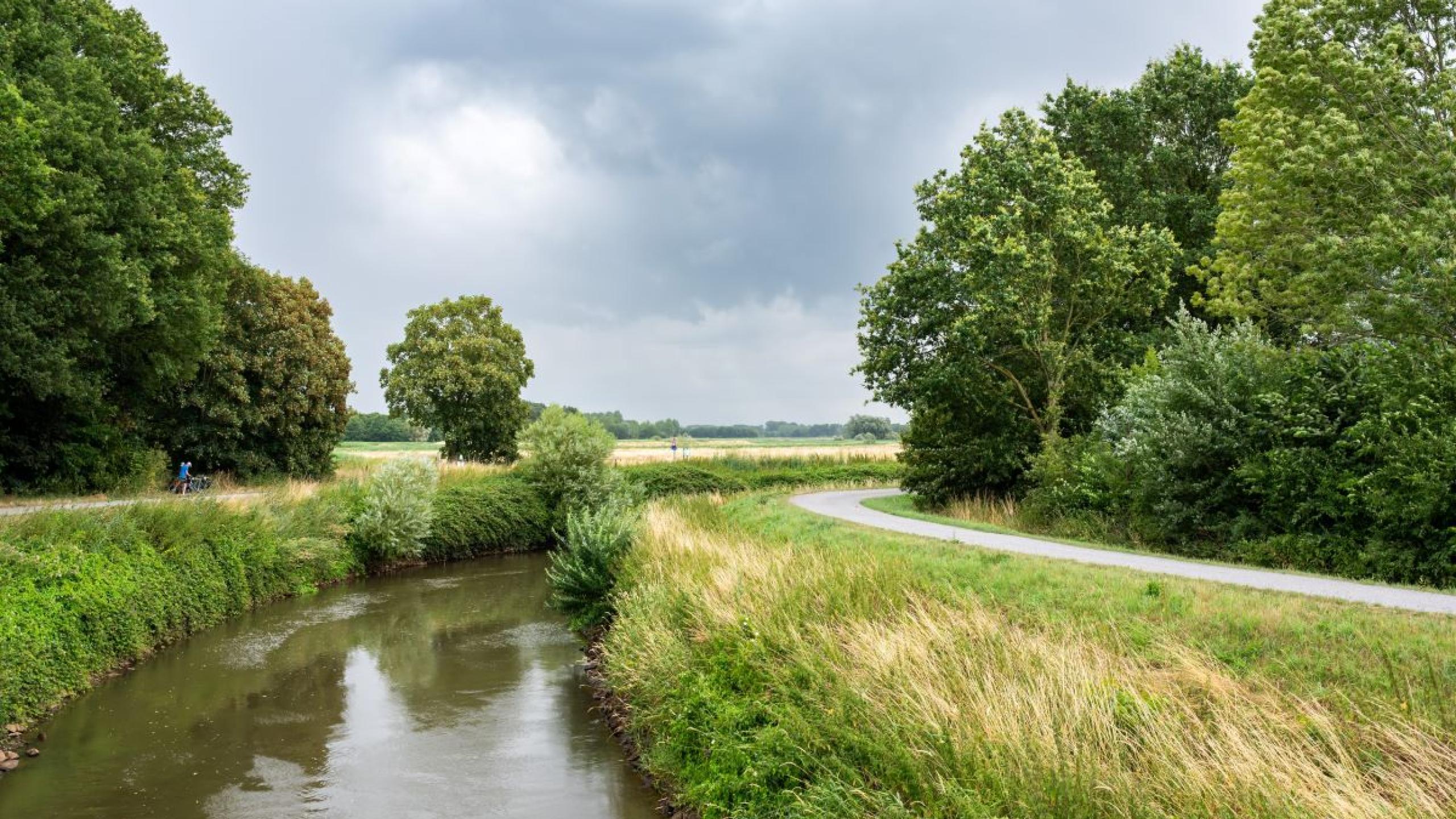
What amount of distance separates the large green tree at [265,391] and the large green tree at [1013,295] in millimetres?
23298

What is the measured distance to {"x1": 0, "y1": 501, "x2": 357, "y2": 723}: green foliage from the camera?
1217cm

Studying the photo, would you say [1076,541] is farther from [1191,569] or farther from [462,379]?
[462,379]

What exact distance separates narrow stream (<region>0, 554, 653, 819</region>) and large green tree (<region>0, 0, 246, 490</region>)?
10.4 metres

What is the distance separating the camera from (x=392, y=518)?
25.9m

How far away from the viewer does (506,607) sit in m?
21.6

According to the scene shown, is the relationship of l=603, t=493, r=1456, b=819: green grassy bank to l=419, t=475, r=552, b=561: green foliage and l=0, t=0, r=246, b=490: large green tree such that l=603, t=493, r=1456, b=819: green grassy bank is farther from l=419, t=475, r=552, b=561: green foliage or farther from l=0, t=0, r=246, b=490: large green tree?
l=0, t=0, r=246, b=490: large green tree

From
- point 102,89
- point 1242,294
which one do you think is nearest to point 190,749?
point 102,89

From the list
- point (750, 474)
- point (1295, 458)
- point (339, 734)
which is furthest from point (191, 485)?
point (1295, 458)

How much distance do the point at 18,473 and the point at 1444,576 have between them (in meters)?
34.0

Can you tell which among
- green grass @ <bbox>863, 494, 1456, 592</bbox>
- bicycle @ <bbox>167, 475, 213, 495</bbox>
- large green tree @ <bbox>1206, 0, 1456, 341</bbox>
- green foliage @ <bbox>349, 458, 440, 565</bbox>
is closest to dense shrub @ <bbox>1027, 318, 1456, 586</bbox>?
green grass @ <bbox>863, 494, 1456, 592</bbox>

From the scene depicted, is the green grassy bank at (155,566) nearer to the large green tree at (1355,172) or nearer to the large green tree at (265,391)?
the large green tree at (265,391)

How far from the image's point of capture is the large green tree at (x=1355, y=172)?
1648 cm

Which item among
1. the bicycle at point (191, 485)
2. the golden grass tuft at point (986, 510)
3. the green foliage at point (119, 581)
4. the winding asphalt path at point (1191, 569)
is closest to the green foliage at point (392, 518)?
the green foliage at point (119, 581)

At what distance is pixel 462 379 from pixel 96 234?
986 inches
